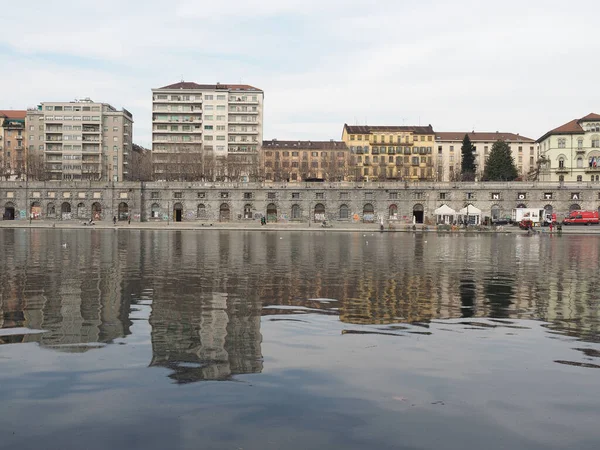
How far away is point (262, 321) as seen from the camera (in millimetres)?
14383

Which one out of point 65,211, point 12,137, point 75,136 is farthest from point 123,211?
point 12,137

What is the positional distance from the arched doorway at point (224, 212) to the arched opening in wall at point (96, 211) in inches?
861

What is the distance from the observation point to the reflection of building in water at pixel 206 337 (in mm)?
10089

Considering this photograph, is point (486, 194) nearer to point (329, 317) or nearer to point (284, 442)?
point (329, 317)

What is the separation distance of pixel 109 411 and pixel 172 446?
157 centimetres

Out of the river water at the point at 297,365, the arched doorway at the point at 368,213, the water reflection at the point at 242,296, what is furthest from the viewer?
the arched doorway at the point at 368,213

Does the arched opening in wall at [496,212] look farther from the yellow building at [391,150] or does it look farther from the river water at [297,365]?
the river water at [297,365]

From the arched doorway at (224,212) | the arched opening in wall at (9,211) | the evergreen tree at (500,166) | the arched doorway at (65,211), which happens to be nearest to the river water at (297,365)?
the arched doorway at (224,212)

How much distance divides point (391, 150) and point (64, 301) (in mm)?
136042

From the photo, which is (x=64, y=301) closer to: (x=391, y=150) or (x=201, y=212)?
(x=201, y=212)

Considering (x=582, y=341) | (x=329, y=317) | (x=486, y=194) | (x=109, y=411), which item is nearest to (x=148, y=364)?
(x=109, y=411)

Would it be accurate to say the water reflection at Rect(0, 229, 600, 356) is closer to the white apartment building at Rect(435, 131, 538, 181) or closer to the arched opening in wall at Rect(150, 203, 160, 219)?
the arched opening in wall at Rect(150, 203, 160, 219)

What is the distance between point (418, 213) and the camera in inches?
4058

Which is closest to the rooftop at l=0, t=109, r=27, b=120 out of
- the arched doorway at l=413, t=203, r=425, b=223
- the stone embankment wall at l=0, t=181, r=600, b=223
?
the stone embankment wall at l=0, t=181, r=600, b=223
